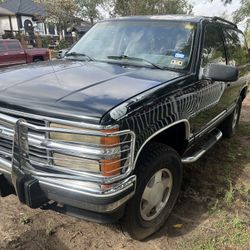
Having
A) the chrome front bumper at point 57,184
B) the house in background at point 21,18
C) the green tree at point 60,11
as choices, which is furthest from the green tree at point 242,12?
the house in background at point 21,18

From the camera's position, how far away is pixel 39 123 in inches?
98.7

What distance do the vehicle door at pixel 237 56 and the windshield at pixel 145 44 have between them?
1.25 metres

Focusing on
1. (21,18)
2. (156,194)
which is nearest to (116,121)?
(156,194)

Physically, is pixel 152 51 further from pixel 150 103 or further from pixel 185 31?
pixel 150 103

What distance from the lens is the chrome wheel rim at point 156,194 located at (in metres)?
3.02

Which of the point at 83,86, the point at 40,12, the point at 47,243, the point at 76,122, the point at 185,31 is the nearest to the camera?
the point at 76,122

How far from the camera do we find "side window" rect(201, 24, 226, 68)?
3980 mm

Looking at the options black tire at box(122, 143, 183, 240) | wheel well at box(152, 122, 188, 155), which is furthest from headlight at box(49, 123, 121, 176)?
wheel well at box(152, 122, 188, 155)

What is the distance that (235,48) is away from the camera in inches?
207

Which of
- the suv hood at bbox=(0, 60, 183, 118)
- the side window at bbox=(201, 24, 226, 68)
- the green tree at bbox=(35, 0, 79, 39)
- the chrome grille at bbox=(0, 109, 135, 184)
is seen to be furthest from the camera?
the green tree at bbox=(35, 0, 79, 39)

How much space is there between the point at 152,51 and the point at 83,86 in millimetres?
1233

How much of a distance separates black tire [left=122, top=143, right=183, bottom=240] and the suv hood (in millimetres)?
550

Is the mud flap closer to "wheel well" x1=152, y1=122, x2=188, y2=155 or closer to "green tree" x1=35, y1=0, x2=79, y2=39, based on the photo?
"wheel well" x1=152, y1=122, x2=188, y2=155

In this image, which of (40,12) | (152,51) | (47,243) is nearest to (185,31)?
(152,51)
